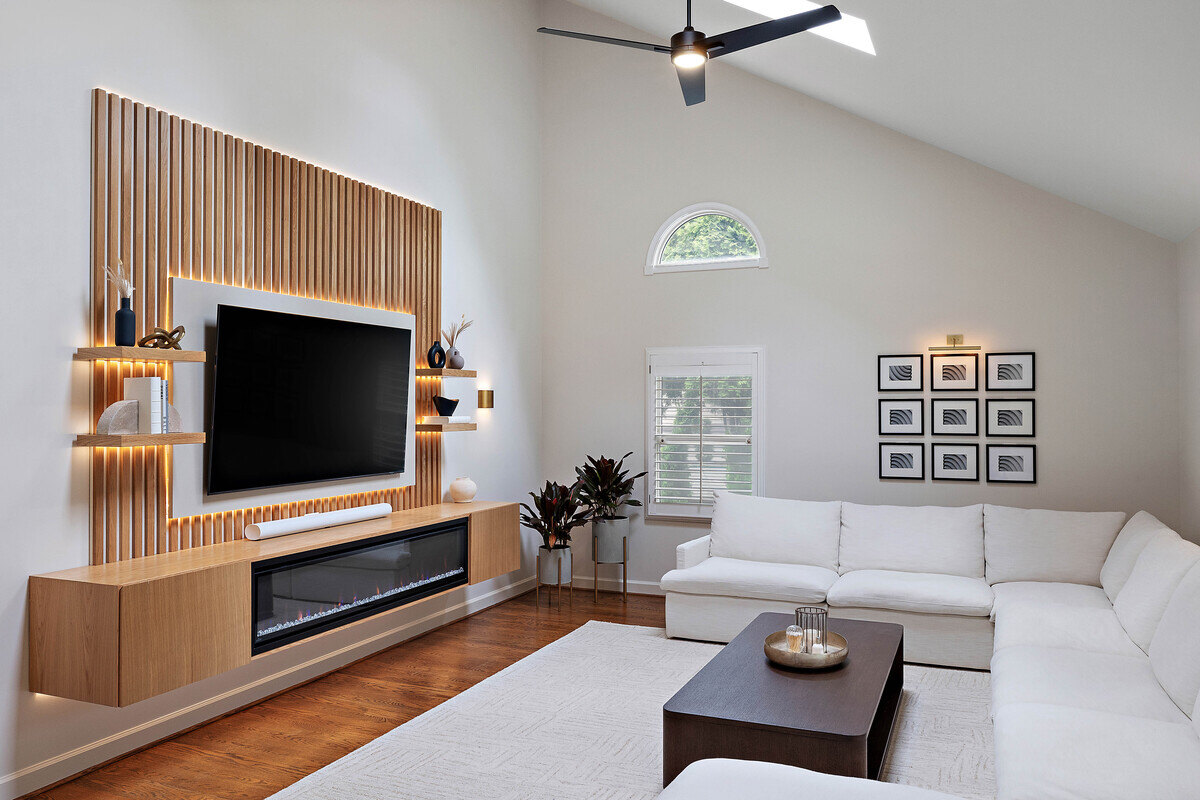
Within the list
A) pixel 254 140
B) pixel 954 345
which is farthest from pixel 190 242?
pixel 954 345

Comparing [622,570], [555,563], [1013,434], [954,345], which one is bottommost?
[622,570]

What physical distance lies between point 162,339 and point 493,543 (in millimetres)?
2565

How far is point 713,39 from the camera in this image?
3602 millimetres

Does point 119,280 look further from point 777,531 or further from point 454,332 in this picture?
point 777,531

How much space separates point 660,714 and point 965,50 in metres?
3.27

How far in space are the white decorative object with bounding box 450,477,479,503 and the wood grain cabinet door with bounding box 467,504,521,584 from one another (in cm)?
25

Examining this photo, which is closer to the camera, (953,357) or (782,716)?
(782,716)

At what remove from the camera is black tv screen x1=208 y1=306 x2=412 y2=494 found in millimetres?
3859

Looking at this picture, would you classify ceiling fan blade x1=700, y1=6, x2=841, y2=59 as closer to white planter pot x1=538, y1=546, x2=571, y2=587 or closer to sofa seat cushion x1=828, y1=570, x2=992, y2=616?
sofa seat cushion x1=828, y1=570, x2=992, y2=616

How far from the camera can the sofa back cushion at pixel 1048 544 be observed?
488cm

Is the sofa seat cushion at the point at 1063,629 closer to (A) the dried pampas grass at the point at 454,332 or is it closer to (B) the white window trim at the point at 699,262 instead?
(B) the white window trim at the point at 699,262

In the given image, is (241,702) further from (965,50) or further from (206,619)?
(965,50)

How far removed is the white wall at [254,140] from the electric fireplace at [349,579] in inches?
17.1

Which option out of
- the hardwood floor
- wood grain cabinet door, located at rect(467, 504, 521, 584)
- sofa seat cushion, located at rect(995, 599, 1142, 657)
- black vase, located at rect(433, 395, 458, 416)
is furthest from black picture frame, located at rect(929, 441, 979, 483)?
black vase, located at rect(433, 395, 458, 416)
